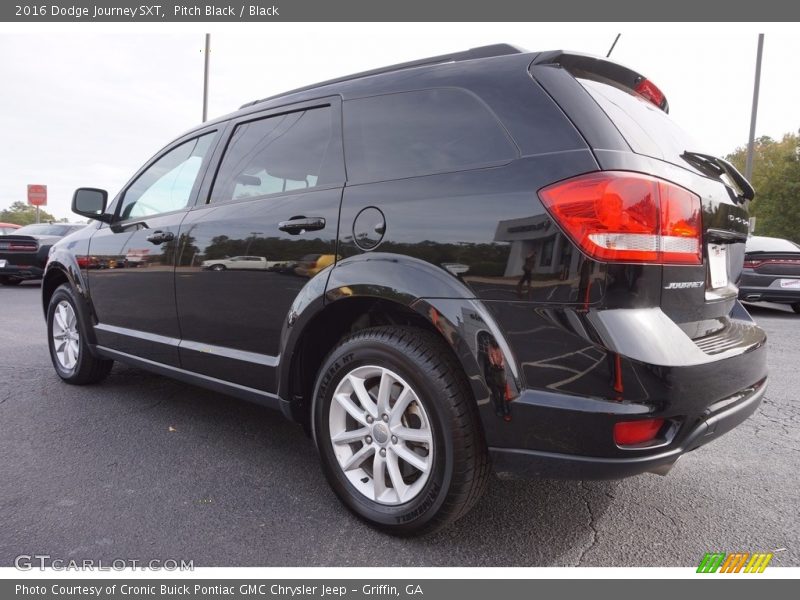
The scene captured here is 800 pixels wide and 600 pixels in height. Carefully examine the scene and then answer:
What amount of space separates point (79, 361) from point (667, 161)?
4065 mm

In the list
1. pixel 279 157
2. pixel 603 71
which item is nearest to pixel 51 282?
pixel 279 157

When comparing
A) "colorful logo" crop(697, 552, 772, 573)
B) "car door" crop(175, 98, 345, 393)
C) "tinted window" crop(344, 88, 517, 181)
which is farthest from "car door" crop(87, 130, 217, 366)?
"colorful logo" crop(697, 552, 772, 573)

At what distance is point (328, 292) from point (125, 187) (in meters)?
2.46

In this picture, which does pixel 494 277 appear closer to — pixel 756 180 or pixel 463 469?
pixel 463 469

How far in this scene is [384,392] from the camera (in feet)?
7.02

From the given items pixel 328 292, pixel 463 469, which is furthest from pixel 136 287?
pixel 463 469

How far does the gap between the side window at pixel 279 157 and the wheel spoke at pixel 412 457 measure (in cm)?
115

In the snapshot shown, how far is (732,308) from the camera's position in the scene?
7.61 ft

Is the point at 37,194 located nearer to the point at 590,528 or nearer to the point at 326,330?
the point at 326,330

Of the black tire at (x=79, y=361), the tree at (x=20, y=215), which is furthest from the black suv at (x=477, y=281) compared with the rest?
the tree at (x=20, y=215)

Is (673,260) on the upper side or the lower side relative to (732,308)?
upper

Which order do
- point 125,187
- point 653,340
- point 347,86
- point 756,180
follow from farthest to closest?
point 756,180 < point 125,187 < point 347,86 < point 653,340

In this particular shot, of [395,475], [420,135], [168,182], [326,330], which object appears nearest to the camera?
[395,475]

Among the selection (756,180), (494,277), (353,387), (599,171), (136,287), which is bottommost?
(353,387)
